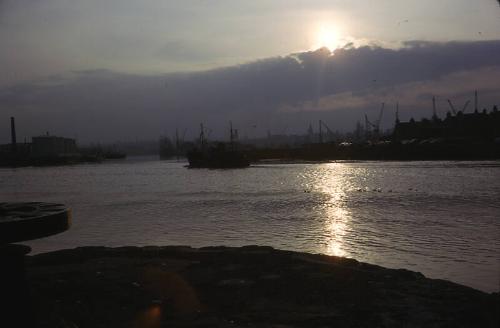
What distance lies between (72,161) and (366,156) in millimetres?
89737

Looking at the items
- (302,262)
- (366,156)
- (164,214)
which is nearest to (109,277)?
(302,262)

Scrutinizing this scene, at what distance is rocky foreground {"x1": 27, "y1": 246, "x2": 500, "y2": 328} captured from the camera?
Answer: 5.61 metres

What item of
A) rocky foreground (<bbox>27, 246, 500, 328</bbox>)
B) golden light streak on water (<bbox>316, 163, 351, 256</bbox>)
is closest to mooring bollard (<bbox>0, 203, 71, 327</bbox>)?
rocky foreground (<bbox>27, 246, 500, 328</bbox>)

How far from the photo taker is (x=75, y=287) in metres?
7.15

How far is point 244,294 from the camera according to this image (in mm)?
6656

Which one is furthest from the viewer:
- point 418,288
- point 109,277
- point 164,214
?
point 164,214

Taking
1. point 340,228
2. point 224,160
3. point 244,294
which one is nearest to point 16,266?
point 244,294

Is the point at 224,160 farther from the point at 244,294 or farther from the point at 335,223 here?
the point at 244,294

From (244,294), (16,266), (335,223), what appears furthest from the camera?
(335,223)

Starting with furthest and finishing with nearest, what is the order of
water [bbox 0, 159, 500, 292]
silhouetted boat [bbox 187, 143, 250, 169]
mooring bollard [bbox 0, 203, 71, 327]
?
1. silhouetted boat [bbox 187, 143, 250, 169]
2. water [bbox 0, 159, 500, 292]
3. mooring bollard [bbox 0, 203, 71, 327]

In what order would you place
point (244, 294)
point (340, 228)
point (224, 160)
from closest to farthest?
point (244, 294) < point (340, 228) < point (224, 160)

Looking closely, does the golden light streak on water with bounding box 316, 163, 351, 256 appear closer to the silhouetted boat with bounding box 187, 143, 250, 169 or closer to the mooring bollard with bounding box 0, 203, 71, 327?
the mooring bollard with bounding box 0, 203, 71, 327

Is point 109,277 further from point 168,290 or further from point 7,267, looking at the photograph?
point 7,267

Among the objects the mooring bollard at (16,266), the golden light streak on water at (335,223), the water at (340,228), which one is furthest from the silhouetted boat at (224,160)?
the mooring bollard at (16,266)
